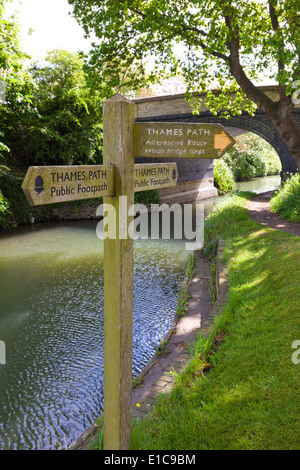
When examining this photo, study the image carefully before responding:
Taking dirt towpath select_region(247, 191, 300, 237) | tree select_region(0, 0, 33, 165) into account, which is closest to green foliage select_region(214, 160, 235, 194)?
dirt towpath select_region(247, 191, 300, 237)

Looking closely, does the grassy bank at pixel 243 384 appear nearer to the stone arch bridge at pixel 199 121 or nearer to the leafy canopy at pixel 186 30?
the leafy canopy at pixel 186 30

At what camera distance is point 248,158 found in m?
33.8

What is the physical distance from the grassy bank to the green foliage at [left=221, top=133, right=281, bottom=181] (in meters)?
26.5

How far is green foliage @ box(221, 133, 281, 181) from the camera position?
3170 cm

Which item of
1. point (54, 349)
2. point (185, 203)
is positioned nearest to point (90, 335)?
point (54, 349)

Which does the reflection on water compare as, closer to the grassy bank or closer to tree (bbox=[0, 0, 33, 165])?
the grassy bank

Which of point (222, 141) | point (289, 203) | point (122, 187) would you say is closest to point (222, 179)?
point (289, 203)

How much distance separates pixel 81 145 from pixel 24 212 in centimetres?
411

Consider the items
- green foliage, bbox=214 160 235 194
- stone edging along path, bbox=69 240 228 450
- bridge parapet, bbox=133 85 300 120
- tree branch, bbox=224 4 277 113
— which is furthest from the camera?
green foliage, bbox=214 160 235 194

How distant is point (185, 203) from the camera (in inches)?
886

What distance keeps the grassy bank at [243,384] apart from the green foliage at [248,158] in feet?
87.1

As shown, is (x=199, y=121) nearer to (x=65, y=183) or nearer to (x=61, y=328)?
(x=61, y=328)

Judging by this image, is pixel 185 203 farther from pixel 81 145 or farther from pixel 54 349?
pixel 54 349

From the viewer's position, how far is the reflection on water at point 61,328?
432 centimetres
